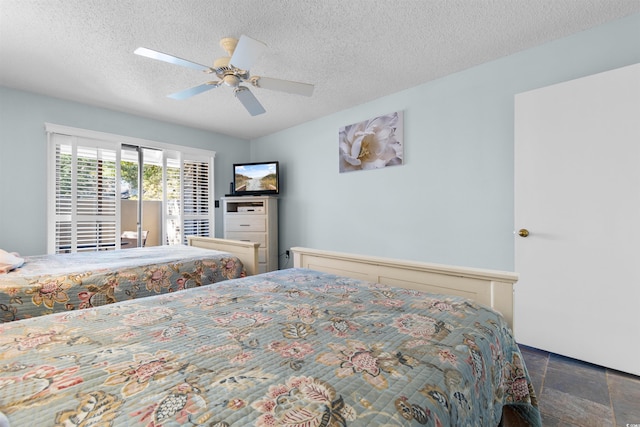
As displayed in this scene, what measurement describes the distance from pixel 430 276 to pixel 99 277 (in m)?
2.10

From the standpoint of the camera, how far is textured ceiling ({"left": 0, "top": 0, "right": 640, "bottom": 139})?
1.77 m

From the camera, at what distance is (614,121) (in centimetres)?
183

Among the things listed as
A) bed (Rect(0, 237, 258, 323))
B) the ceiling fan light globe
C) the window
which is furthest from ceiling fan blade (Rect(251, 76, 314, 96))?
the window

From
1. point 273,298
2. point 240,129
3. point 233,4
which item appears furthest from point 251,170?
point 273,298

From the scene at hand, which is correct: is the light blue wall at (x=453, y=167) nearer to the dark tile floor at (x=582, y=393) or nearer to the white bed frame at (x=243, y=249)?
the dark tile floor at (x=582, y=393)

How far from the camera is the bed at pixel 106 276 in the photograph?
1665 mm

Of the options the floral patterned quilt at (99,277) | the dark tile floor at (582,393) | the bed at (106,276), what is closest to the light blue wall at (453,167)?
the dark tile floor at (582,393)

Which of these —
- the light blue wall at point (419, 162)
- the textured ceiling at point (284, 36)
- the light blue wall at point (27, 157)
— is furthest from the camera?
the light blue wall at point (27, 157)

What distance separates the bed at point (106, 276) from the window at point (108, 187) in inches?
35.6

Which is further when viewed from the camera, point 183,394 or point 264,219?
point 264,219

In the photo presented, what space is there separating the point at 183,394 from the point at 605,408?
6.86 ft

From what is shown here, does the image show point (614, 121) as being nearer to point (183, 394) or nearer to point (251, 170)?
point (183, 394)

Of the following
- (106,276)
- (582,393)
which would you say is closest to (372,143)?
(582,393)

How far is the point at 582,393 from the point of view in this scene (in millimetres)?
1629
